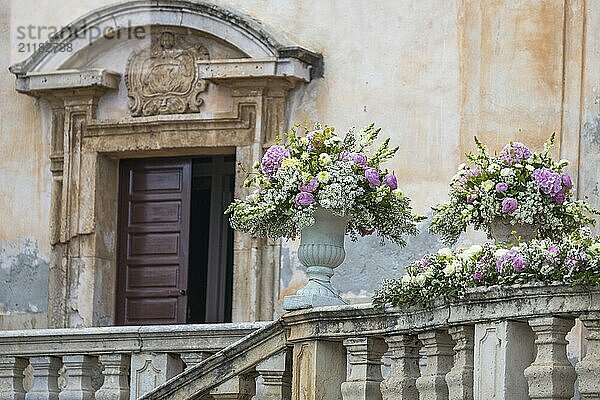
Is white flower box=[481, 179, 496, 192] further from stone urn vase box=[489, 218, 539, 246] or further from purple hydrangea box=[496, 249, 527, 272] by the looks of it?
purple hydrangea box=[496, 249, 527, 272]

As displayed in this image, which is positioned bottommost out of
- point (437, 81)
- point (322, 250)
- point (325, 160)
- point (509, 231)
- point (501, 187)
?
point (322, 250)

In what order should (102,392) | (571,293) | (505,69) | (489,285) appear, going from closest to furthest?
(571,293) → (489,285) → (102,392) → (505,69)

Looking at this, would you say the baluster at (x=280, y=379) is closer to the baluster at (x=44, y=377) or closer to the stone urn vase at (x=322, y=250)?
the stone urn vase at (x=322, y=250)

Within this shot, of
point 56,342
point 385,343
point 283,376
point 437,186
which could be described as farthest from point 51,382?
point 437,186

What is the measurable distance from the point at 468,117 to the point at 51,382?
447 cm

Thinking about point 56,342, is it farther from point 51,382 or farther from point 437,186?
point 437,186

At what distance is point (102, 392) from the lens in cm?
1037

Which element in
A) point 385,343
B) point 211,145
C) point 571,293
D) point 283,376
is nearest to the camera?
point 571,293

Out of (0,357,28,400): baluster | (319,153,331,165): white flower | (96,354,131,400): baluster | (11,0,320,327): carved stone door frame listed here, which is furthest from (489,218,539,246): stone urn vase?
(11,0,320,327): carved stone door frame

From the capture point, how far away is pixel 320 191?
31.0 ft

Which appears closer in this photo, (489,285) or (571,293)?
(571,293)

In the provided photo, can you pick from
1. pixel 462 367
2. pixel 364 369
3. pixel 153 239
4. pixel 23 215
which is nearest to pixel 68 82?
pixel 23 215

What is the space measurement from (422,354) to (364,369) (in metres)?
0.31

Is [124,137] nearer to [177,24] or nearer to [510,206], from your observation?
[177,24]
